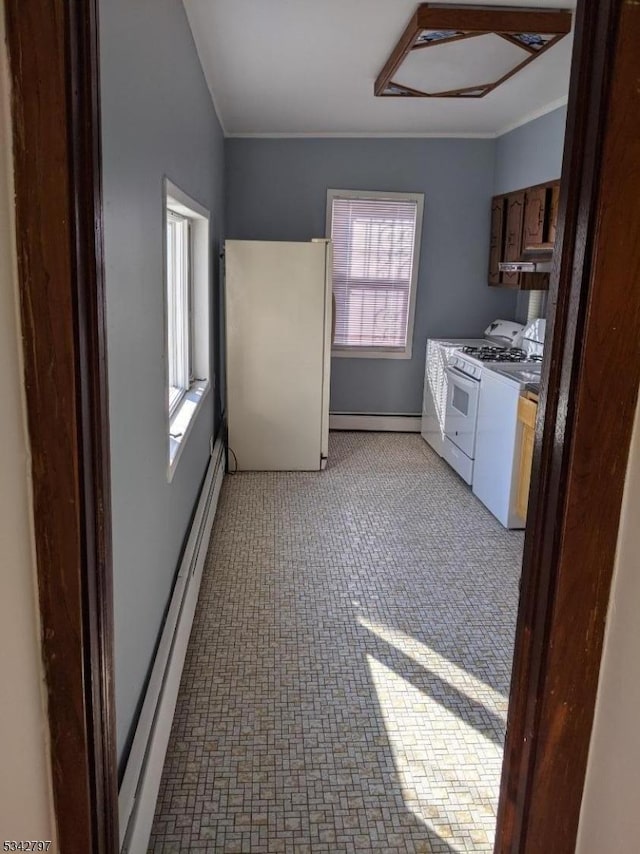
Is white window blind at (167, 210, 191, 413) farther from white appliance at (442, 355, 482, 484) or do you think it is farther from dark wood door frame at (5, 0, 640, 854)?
dark wood door frame at (5, 0, 640, 854)

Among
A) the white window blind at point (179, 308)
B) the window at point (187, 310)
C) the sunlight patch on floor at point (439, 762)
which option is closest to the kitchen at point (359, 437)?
the sunlight patch on floor at point (439, 762)

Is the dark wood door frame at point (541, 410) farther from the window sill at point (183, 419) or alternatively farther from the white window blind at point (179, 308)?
the white window blind at point (179, 308)

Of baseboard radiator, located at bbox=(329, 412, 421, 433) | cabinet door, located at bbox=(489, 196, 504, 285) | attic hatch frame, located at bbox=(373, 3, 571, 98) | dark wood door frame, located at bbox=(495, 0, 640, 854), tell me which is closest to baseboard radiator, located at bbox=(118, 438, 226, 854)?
dark wood door frame, located at bbox=(495, 0, 640, 854)

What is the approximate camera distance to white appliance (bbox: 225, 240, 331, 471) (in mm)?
4613

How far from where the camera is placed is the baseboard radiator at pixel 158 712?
1.58m

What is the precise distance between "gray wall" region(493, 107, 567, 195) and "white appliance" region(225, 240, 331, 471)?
1.55 meters

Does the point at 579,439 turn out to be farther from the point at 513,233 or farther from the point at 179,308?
the point at 513,233

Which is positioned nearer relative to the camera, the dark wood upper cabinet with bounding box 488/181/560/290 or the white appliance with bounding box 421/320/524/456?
the dark wood upper cabinet with bounding box 488/181/560/290

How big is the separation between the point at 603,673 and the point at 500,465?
2.91 m

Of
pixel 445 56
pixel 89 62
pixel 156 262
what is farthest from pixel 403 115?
pixel 89 62

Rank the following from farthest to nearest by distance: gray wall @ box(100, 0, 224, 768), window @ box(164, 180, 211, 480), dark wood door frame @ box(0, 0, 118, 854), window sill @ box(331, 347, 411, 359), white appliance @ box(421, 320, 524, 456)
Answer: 1. window sill @ box(331, 347, 411, 359)
2. white appliance @ box(421, 320, 524, 456)
3. window @ box(164, 180, 211, 480)
4. gray wall @ box(100, 0, 224, 768)
5. dark wood door frame @ box(0, 0, 118, 854)

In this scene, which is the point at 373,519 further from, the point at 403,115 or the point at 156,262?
the point at 403,115

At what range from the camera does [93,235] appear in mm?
1015

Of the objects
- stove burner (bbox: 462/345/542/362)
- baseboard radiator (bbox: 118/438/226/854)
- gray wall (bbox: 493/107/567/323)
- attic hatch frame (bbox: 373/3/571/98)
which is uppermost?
attic hatch frame (bbox: 373/3/571/98)
